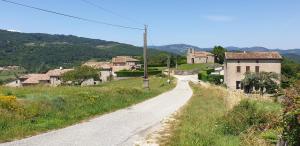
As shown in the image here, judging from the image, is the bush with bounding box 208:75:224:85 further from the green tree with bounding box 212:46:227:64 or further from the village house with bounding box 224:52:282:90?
the green tree with bounding box 212:46:227:64

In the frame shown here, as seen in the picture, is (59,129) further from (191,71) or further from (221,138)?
(191,71)

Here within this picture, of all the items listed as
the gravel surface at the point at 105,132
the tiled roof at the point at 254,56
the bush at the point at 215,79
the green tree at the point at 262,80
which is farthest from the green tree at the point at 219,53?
the gravel surface at the point at 105,132

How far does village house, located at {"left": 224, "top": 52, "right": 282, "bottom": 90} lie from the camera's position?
2721 inches

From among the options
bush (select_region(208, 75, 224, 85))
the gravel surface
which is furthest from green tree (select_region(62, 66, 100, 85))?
the gravel surface

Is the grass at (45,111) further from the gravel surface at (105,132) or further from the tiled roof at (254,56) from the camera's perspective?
the tiled roof at (254,56)

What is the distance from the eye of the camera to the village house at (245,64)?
227 ft

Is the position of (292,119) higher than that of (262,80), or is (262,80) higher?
(292,119)

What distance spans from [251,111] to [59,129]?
6986 mm

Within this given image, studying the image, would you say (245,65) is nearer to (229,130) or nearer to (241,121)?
(241,121)

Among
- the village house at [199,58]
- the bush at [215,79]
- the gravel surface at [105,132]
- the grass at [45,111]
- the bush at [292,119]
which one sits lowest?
the bush at [215,79]

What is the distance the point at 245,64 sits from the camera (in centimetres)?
7000

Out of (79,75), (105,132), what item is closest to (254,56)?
(79,75)

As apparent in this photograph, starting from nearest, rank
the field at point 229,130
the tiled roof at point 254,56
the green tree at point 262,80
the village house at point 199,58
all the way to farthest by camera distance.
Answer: the field at point 229,130 → the green tree at point 262,80 → the tiled roof at point 254,56 → the village house at point 199,58

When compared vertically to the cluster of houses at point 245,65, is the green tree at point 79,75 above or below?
below
